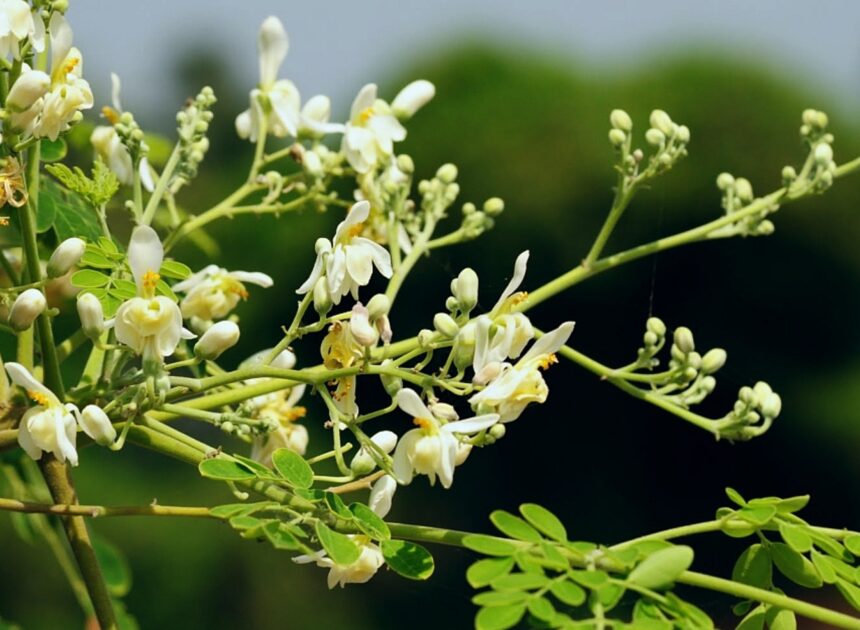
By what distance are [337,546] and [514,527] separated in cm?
11

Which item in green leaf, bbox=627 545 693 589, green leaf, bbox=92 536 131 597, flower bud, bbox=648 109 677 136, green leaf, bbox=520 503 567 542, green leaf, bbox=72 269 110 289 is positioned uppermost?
flower bud, bbox=648 109 677 136

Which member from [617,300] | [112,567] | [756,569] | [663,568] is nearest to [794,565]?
[756,569]

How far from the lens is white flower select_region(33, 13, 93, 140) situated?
817 mm

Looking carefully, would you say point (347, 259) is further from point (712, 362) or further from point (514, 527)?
point (712, 362)

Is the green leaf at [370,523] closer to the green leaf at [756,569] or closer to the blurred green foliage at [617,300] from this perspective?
the green leaf at [756,569]

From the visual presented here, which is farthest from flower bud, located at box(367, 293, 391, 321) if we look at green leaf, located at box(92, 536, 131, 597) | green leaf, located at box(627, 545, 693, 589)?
green leaf, located at box(92, 536, 131, 597)

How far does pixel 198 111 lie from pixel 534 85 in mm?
7498

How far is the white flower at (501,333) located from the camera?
76 cm

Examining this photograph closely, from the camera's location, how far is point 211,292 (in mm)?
1022

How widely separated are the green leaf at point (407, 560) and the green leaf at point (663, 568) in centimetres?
13

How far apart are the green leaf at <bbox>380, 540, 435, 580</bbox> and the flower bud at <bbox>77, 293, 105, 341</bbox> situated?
0.23 m

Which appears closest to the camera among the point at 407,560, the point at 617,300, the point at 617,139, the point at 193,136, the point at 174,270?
the point at 407,560

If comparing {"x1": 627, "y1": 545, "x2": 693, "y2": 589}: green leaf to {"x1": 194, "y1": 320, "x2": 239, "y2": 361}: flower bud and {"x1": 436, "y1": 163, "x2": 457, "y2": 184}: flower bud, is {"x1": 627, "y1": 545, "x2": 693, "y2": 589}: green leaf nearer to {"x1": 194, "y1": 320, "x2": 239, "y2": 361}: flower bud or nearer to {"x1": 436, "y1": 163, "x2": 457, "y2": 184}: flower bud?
{"x1": 194, "y1": 320, "x2": 239, "y2": 361}: flower bud

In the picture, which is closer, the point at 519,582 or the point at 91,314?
the point at 519,582
